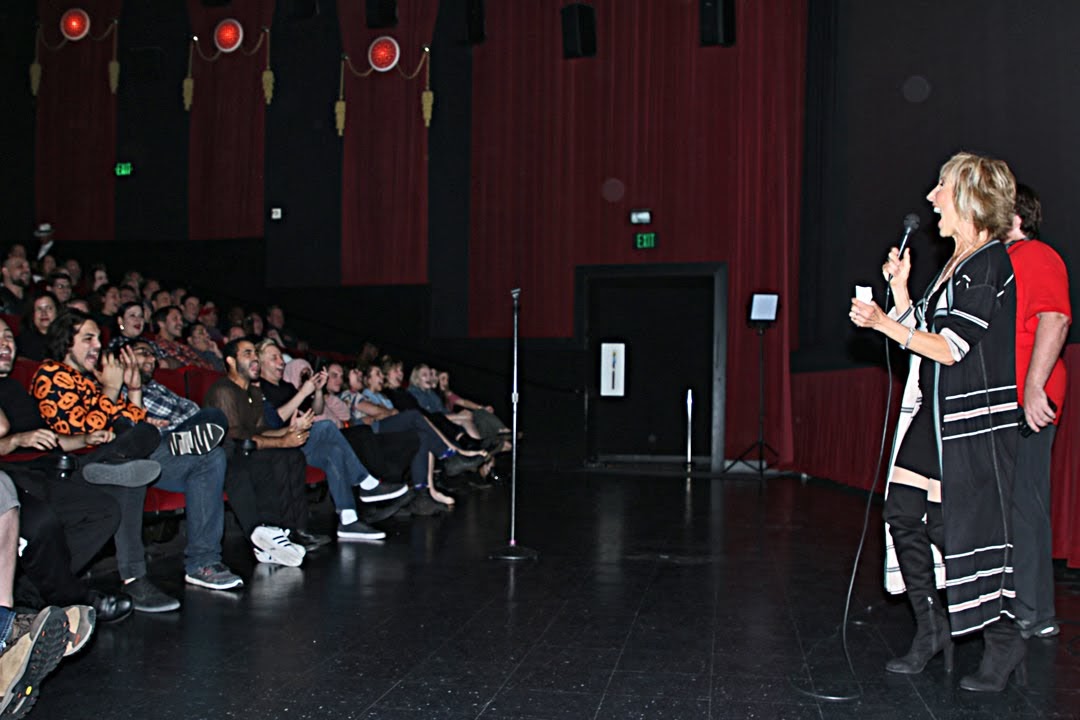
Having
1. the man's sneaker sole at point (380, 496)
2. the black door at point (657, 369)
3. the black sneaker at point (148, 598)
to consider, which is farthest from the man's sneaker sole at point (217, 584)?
the black door at point (657, 369)

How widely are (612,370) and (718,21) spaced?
3.51 meters

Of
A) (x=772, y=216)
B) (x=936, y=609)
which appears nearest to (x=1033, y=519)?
(x=936, y=609)

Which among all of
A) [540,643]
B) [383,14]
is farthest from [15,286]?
[540,643]

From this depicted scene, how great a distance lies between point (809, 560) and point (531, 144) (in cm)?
590

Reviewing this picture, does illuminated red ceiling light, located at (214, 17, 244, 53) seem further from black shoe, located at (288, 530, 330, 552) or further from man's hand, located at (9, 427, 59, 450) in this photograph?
man's hand, located at (9, 427, 59, 450)

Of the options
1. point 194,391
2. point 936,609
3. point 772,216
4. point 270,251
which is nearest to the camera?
point 936,609

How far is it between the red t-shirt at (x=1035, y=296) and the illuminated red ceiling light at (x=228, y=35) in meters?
8.92

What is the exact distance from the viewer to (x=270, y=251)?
9938mm

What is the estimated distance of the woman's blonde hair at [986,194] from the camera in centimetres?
234

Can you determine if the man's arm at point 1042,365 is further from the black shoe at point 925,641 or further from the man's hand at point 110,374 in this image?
the man's hand at point 110,374

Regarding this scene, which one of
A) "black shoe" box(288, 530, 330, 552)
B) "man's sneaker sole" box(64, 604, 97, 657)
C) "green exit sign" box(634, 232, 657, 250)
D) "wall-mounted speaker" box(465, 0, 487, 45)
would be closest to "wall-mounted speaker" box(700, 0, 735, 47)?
"green exit sign" box(634, 232, 657, 250)

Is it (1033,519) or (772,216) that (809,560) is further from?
(772,216)

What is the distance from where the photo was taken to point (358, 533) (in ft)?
15.1

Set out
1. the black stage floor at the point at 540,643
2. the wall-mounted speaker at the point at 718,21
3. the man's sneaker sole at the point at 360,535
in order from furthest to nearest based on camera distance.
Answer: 1. the wall-mounted speaker at the point at 718,21
2. the man's sneaker sole at the point at 360,535
3. the black stage floor at the point at 540,643
